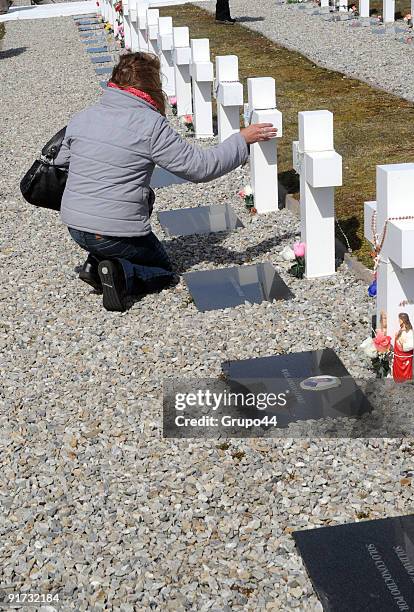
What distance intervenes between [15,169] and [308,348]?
577cm

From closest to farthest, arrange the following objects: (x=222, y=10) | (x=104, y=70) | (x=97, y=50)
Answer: (x=104, y=70)
(x=97, y=50)
(x=222, y=10)

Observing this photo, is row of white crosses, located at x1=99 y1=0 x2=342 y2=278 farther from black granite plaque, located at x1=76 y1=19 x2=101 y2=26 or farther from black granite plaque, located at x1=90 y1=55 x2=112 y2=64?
black granite plaque, located at x1=76 y1=19 x2=101 y2=26

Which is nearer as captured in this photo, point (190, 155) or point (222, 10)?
point (190, 155)

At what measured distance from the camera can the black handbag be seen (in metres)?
6.10

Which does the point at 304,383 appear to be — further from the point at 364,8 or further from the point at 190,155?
the point at 364,8

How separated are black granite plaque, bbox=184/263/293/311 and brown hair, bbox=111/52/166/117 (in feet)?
3.84

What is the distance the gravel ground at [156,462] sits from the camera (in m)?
3.50

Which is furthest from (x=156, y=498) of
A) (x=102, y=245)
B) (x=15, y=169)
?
(x=15, y=169)

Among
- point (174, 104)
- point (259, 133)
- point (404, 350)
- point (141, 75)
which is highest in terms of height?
point (141, 75)

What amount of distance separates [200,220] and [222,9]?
46.8 ft

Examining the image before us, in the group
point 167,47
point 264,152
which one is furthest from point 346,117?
point 264,152

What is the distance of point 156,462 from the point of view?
13.8 ft

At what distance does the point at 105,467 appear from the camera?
13.8 ft

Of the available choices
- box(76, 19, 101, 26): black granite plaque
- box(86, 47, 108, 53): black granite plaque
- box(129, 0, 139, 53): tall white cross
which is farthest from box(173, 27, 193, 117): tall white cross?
box(76, 19, 101, 26): black granite plaque
